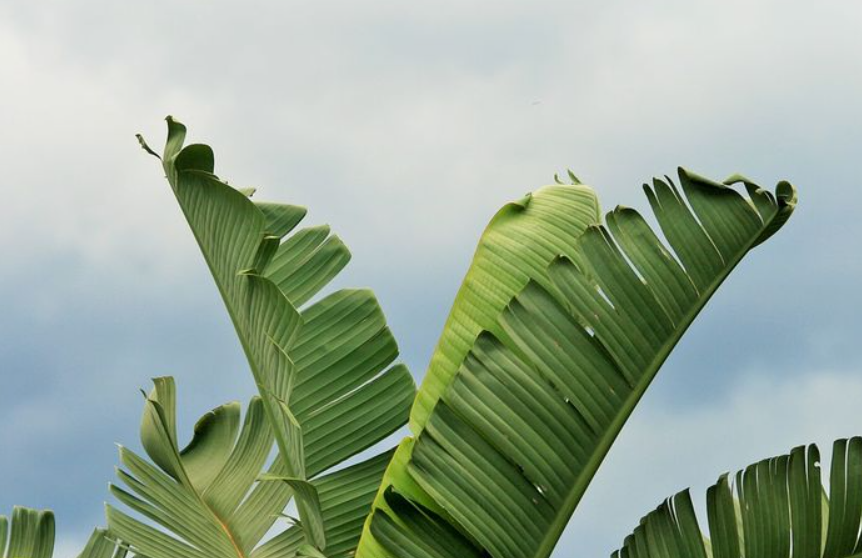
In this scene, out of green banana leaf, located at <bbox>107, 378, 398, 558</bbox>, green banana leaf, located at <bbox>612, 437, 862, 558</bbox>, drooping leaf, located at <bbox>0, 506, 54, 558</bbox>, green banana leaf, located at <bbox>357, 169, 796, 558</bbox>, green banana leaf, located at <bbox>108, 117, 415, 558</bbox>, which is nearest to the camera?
green banana leaf, located at <bbox>612, 437, 862, 558</bbox>

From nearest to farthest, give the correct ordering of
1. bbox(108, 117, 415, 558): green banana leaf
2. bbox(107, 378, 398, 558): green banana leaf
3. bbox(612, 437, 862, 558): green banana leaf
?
bbox(612, 437, 862, 558): green banana leaf
bbox(108, 117, 415, 558): green banana leaf
bbox(107, 378, 398, 558): green banana leaf

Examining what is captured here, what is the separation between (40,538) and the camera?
3154 mm

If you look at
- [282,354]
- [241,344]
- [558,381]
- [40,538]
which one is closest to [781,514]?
[558,381]

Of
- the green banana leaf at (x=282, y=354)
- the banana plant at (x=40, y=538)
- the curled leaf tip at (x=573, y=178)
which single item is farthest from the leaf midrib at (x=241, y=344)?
the curled leaf tip at (x=573, y=178)

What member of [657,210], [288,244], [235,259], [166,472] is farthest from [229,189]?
[657,210]

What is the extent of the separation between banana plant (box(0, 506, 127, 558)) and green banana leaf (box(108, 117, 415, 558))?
0.71 ft

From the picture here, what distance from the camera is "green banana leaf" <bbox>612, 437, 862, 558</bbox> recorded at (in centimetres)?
196

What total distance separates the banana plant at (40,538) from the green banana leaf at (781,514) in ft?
5.95

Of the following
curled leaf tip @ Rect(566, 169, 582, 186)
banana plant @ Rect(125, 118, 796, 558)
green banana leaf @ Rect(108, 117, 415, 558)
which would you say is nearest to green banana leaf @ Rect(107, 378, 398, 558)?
green banana leaf @ Rect(108, 117, 415, 558)

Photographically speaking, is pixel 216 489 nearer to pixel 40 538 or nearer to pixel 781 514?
pixel 40 538

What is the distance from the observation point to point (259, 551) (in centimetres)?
302

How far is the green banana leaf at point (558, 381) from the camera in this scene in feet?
6.77

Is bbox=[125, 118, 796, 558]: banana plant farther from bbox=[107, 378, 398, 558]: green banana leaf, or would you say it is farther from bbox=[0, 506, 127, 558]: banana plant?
bbox=[0, 506, 127, 558]: banana plant

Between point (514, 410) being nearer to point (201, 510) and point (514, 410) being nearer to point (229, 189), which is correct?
point (229, 189)
